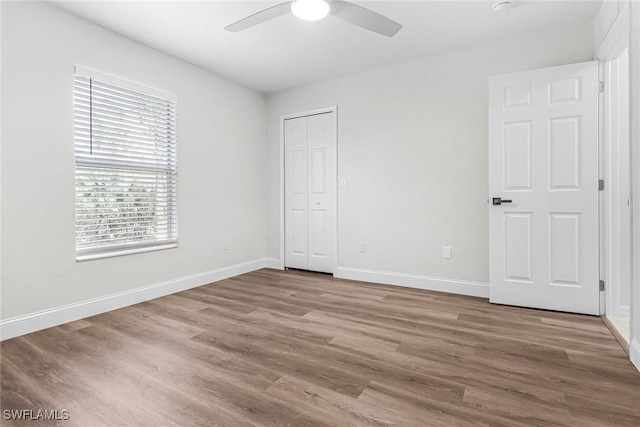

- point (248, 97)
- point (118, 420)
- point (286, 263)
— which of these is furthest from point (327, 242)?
point (118, 420)

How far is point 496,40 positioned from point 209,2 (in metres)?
2.73

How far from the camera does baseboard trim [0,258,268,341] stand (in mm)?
2416

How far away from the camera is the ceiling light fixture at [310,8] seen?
2119mm

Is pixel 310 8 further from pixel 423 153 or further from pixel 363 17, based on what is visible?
pixel 423 153

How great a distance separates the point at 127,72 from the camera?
3.16 meters

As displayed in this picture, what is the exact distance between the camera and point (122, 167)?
10.3ft

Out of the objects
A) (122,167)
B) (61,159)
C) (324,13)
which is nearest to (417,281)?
(324,13)

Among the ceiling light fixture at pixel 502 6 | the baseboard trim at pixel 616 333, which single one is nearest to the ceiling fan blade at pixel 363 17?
the ceiling light fixture at pixel 502 6

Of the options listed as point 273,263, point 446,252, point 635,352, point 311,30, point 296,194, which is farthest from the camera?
point 273,263

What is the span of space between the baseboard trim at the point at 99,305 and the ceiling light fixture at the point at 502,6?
155 inches

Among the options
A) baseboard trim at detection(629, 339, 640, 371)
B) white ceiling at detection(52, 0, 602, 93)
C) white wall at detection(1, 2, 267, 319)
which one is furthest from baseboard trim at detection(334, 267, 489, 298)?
white ceiling at detection(52, 0, 602, 93)

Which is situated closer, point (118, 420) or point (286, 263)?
point (118, 420)

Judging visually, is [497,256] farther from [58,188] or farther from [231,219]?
[58,188]

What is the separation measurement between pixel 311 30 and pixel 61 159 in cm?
243
